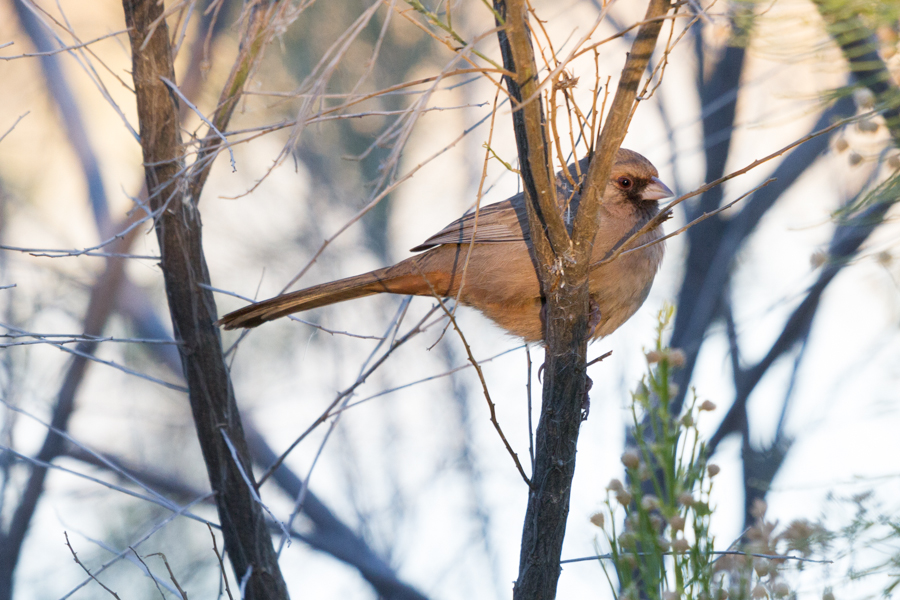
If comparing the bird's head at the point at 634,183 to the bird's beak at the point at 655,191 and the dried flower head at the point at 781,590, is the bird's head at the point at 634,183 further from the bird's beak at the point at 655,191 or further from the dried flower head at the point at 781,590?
the dried flower head at the point at 781,590

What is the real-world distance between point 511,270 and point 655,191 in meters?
0.73

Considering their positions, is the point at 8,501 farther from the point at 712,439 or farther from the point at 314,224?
the point at 712,439

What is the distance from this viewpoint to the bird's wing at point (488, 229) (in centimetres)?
328

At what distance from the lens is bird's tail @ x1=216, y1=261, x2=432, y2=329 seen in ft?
10.3

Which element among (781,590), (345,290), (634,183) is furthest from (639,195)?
(781,590)

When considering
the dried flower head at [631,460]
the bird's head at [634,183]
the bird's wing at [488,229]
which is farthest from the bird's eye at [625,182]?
the dried flower head at [631,460]

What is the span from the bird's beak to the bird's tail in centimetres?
102

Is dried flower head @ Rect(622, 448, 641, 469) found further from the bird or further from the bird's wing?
the bird's wing

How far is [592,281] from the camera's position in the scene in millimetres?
2955

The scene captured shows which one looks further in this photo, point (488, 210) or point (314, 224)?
point (314, 224)

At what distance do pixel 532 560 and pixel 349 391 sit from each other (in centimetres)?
83

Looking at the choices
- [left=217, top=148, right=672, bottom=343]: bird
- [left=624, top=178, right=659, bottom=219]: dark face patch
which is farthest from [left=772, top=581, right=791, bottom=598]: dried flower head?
→ [left=624, top=178, right=659, bottom=219]: dark face patch

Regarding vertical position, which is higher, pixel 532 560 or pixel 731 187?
pixel 731 187

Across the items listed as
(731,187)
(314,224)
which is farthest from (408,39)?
(731,187)
